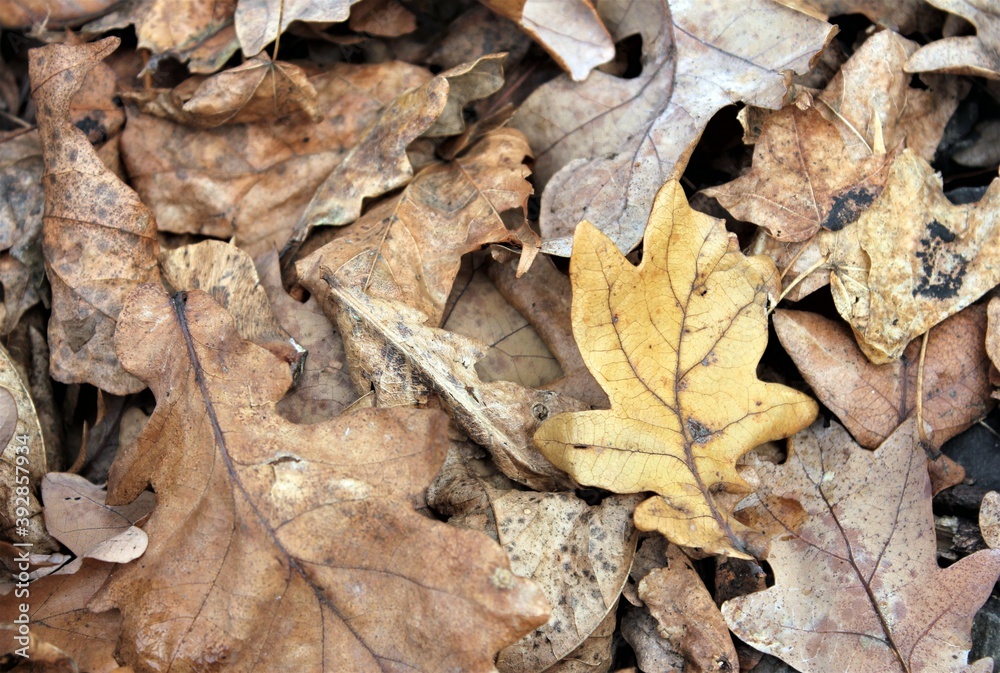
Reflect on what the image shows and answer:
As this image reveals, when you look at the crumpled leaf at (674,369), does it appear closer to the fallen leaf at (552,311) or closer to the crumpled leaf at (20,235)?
the fallen leaf at (552,311)

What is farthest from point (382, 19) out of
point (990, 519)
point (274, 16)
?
point (990, 519)

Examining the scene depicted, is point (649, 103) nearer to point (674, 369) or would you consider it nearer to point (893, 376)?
point (674, 369)

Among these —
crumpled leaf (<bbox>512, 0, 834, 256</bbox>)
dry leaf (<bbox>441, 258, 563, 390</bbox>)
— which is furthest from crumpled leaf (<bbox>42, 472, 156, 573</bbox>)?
crumpled leaf (<bbox>512, 0, 834, 256</bbox>)

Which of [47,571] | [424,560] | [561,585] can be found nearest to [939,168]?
[561,585]

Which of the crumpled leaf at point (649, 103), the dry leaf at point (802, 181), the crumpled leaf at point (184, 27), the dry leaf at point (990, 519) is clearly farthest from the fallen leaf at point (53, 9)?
the dry leaf at point (990, 519)

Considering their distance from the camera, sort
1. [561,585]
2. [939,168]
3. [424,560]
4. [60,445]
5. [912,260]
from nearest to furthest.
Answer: [424,560] < [561,585] < [912,260] < [60,445] < [939,168]

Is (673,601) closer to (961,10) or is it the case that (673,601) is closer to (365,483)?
(365,483)
